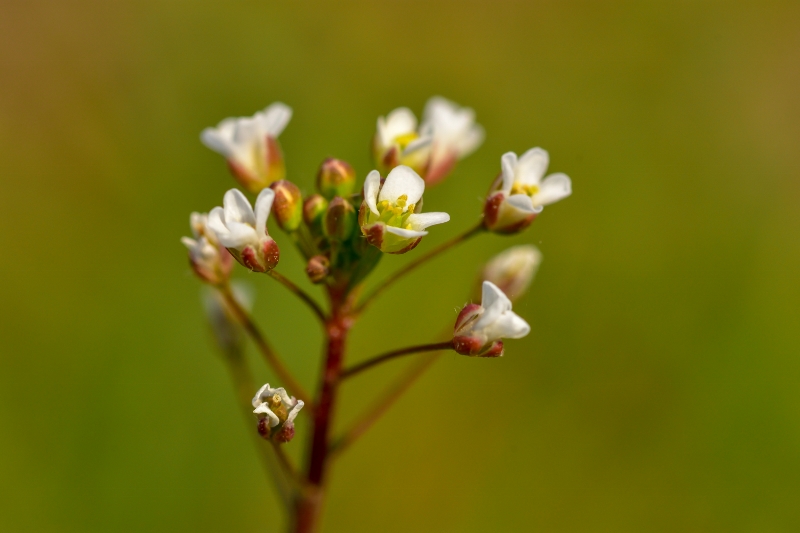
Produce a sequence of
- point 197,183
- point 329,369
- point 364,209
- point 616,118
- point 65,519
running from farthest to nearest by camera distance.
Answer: point 616,118, point 197,183, point 65,519, point 329,369, point 364,209

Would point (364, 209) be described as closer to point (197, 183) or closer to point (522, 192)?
point (522, 192)

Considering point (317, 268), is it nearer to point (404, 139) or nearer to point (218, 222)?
point (218, 222)

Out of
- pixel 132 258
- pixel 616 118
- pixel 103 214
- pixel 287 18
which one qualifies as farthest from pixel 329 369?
pixel 287 18

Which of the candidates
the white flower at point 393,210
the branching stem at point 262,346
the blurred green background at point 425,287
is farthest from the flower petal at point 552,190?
the blurred green background at point 425,287

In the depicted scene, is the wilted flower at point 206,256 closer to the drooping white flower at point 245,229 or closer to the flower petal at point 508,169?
the drooping white flower at point 245,229

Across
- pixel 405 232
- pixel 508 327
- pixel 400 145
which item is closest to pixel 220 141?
pixel 400 145

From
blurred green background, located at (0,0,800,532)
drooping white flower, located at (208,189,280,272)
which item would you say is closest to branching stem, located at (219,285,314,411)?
drooping white flower, located at (208,189,280,272)

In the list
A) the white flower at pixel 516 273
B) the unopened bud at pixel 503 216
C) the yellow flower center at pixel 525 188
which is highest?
the yellow flower center at pixel 525 188
